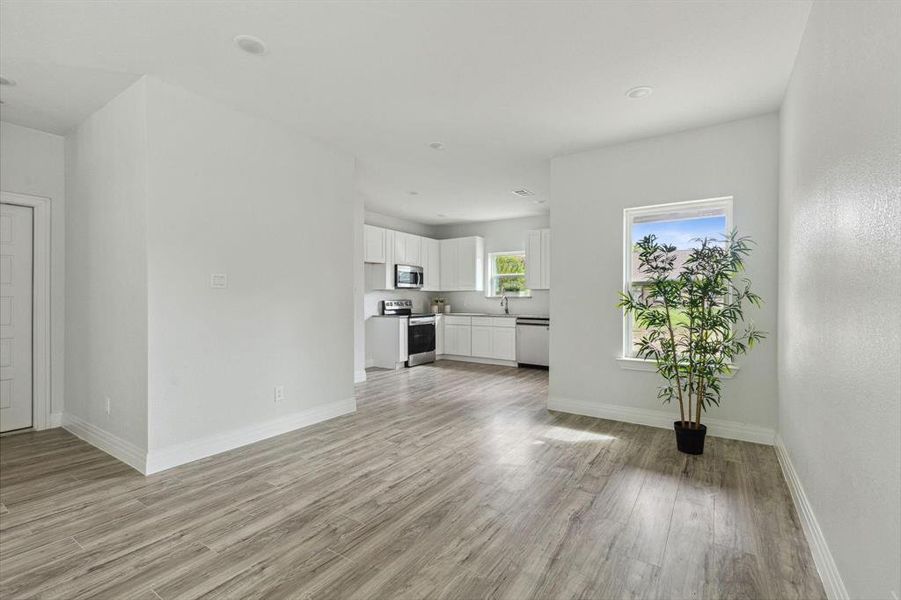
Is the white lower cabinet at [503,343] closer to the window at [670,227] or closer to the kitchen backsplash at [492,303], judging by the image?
the kitchen backsplash at [492,303]

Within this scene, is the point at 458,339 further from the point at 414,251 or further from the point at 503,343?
the point at 414,251

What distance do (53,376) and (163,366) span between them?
1918mm

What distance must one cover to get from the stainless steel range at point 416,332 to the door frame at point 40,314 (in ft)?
14.4

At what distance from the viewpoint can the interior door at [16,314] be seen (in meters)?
3.76

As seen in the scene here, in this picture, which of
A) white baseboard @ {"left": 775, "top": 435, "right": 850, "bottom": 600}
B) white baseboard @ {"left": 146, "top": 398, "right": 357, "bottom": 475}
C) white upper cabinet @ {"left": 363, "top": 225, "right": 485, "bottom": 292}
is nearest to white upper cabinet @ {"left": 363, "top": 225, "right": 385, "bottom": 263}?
white upper cabinet @ {"left": 363, "top": 225, "right": 485, "bottom": 292}

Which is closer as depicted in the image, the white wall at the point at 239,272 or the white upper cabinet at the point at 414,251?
the white wall at the point at 239,272

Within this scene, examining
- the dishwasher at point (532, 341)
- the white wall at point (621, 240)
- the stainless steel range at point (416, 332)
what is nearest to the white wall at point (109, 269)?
the white wall at point (621, 240)

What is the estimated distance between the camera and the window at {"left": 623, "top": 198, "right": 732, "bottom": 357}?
3.78m

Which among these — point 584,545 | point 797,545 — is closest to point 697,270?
point 797,545

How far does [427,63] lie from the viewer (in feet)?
9.08

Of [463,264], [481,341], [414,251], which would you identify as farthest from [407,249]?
[481,341]

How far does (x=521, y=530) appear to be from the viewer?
222 centimetres

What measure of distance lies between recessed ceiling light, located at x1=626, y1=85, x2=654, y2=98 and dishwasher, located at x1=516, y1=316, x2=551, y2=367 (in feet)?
13.9

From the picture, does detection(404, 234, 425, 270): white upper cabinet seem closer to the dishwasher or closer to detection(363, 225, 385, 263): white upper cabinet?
detection(363, 225, 385, 263): white upper cabinet
